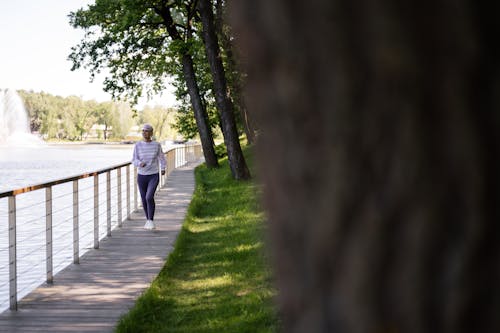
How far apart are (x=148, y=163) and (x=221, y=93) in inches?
387

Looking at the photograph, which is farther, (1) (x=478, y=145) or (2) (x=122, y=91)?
(2) (x=122, y=91)

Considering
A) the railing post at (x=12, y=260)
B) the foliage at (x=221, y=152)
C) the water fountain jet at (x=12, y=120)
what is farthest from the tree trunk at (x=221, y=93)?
the water fountain jet at (x=12, y=120)

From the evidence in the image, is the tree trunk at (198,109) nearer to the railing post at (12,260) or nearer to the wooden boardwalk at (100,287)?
the wooden boardwalk at (100,287)

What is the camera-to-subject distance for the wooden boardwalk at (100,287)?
20.9ft

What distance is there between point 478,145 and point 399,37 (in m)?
0.15

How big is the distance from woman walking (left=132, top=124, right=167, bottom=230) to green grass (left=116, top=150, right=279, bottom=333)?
0.74 m

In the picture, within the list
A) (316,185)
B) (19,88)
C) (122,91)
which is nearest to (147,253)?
(316,185)

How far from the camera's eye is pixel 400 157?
3.07 feet

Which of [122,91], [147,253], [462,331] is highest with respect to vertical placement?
[122,91]

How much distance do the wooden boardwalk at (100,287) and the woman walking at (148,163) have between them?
59 centimetres

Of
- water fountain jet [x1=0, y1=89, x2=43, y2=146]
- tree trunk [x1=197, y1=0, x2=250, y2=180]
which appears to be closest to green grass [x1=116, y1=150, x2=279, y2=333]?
tree trunk [x1=197, y1=0, x2=250, y2=180]

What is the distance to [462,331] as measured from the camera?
92 centimetres

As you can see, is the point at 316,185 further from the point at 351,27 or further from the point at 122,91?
the point at 122,91

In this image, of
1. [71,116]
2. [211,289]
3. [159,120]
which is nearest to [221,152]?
[211,289]
